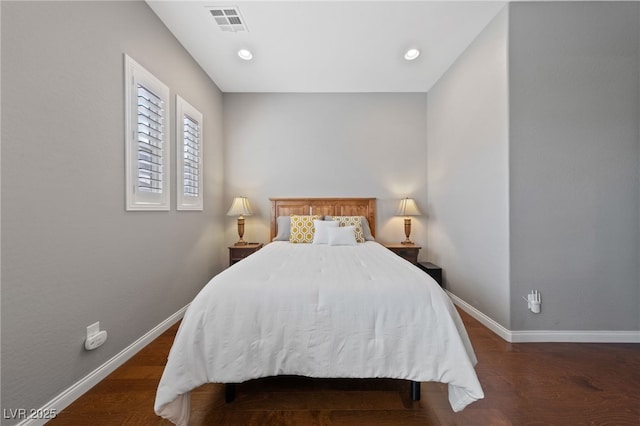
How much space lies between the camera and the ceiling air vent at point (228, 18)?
2.08 metres

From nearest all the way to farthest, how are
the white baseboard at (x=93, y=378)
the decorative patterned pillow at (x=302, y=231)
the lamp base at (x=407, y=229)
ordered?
1. the white baseboard at (x=93, y=378)
2. the decorative patterned pillow at (x=302, y=231)
3. the lamp base at (x=407, y=229)

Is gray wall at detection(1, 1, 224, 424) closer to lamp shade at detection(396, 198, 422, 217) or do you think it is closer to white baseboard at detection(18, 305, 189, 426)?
white baseboard at detection(18, 305, 189, 426)

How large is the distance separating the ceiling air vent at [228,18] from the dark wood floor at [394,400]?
292cm

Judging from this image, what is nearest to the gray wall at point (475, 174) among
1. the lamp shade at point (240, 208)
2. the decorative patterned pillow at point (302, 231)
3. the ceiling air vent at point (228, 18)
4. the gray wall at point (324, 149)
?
the gray wall at point (324, 149)

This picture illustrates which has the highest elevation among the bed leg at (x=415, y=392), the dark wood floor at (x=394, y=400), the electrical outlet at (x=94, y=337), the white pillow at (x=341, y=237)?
the white pillow at (x=341, y=237)

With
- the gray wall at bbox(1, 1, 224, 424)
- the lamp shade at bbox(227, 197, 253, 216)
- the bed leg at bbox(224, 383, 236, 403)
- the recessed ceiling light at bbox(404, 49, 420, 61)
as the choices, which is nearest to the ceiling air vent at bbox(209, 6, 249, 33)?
the gray wall at bbox(1, 1, 224, 424)

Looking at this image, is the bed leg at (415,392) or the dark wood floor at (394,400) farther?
the bed leg at (415,392)

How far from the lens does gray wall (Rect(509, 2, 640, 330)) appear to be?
77.8 inches

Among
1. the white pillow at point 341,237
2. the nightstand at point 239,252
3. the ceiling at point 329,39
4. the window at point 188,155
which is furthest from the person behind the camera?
the nightstand at point 239,252

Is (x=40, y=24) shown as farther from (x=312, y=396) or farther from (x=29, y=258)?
(x=312, y=396)

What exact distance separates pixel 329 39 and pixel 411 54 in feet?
3.15

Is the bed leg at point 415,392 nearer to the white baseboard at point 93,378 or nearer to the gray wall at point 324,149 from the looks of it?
the white baseboard at point 93,378

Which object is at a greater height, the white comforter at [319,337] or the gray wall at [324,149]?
the gray wall at [324,149]

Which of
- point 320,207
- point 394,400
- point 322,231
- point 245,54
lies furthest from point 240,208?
point 394,400
